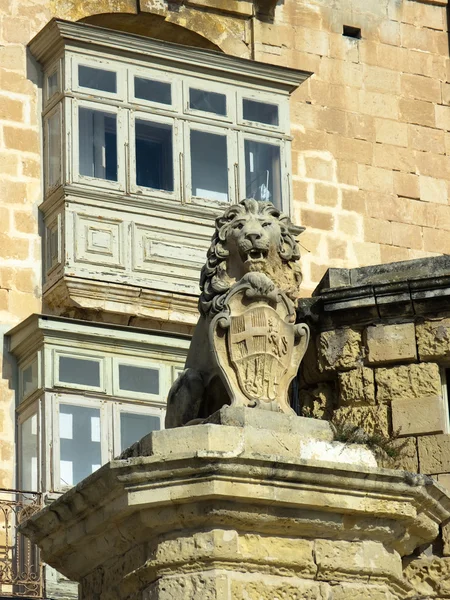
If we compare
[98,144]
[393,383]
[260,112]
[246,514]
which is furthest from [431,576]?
[260,112]

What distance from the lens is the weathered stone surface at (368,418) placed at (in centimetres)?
1228

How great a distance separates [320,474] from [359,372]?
7.99ft

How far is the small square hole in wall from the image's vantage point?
78.8ft

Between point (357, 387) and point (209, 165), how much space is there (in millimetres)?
9600

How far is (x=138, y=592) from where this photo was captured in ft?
33.7

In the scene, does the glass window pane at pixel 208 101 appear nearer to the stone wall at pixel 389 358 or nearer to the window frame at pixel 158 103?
Result: the window frame at pixel 158 103

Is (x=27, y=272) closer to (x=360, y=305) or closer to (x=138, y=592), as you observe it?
(x=360, y=305)

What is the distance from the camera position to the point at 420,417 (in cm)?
1220

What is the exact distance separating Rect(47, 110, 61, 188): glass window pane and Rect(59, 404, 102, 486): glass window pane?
8.45 feet

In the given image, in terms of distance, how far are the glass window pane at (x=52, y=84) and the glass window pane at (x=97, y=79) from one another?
285 mm

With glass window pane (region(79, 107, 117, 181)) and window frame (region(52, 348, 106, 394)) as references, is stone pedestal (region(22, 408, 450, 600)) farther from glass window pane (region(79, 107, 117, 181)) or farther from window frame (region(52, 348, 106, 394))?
glass window pane (region(79, 107, 117, 181))

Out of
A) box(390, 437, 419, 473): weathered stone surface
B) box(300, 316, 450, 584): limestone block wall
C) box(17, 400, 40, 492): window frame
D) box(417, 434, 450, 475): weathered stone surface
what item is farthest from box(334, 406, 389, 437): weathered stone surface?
box(17, 400, 40, 492): window frame

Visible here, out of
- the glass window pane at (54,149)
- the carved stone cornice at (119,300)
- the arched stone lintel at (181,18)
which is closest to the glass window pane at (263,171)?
the arched stone lintel at (181,18)

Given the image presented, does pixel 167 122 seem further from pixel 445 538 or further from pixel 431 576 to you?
pixel 431 576
